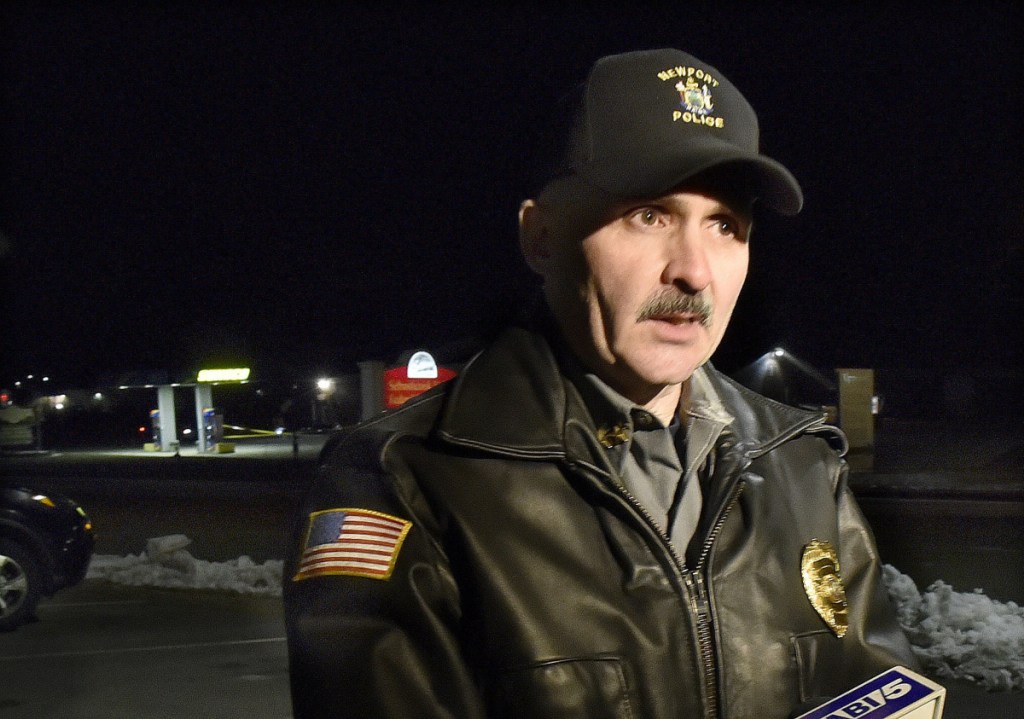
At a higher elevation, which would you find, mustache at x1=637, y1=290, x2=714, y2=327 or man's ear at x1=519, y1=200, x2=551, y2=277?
man's ear at x1=519, y1=200, x2=551, y2=277

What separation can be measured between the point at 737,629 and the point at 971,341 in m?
51.6

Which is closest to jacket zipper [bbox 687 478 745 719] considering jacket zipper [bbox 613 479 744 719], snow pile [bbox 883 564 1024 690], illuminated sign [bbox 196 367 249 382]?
jacket zipper [bbox 613 479 744 719]

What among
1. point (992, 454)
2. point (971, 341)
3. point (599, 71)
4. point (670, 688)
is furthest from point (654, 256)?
point (971, 341)

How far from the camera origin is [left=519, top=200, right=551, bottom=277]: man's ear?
5.86 ft

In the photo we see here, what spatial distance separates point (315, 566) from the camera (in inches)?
61.8

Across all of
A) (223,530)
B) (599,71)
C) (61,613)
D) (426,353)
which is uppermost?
(599,71)

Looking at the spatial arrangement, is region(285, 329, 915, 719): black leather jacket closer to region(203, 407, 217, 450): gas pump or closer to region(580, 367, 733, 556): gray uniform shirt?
region(580, 367, 733, 556): gray uniform shirt

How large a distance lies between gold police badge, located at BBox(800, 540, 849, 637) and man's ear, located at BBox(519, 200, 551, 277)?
2.06 ft

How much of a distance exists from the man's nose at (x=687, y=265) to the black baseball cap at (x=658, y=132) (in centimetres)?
9

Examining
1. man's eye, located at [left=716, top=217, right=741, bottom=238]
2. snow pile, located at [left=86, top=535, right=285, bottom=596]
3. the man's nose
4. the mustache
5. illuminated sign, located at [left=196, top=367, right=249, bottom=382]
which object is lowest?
illuminated sign, located at [left=196, top=367, right=249, bottom=382]

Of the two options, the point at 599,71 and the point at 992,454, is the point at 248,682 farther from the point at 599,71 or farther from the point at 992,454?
the point at 992,454

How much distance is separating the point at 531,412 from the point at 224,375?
27931 mm

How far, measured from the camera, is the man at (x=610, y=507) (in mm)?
1524

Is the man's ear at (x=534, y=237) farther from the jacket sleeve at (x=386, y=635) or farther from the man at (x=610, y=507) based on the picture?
the jacket sleeve at (x=386, y=635)
